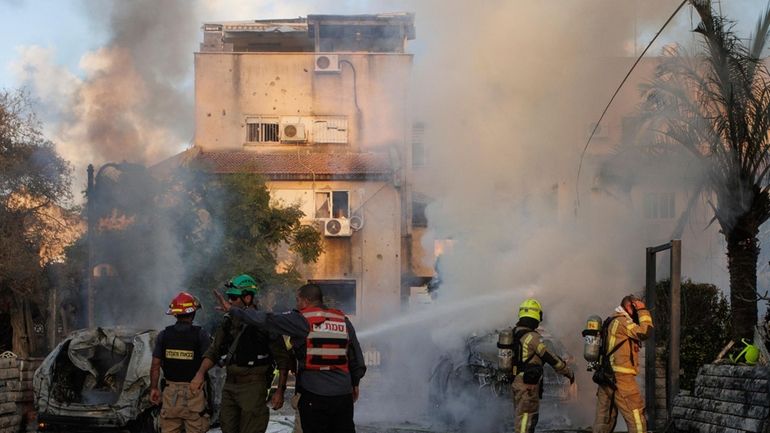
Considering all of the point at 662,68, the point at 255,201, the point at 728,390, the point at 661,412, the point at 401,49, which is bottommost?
the point at 661,412

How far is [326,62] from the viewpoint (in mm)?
34188

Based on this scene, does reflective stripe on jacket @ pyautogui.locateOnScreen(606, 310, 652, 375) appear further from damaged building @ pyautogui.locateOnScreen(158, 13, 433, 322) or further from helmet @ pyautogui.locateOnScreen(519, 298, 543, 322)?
damaged building @ pyautogui.locateOnScreen(158, 13, 433, 322)

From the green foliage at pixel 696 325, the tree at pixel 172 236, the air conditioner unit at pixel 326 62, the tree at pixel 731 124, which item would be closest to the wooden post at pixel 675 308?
the tree at pixel 731 124

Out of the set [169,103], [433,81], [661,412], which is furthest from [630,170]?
[169,103]

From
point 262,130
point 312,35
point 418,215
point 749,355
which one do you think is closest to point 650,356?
point 749,355

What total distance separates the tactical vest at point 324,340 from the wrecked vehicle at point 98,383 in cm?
447

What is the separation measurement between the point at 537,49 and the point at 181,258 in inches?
366

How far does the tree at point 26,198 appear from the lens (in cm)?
2336

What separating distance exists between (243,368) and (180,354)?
2.74 feet

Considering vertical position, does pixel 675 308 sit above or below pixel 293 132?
below

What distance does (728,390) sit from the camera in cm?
1064

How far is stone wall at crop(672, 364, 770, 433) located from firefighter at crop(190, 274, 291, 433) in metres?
4.48

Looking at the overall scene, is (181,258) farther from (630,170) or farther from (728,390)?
(728,390)

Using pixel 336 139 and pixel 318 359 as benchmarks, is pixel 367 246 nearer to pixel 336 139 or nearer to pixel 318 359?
pixel 336 139
